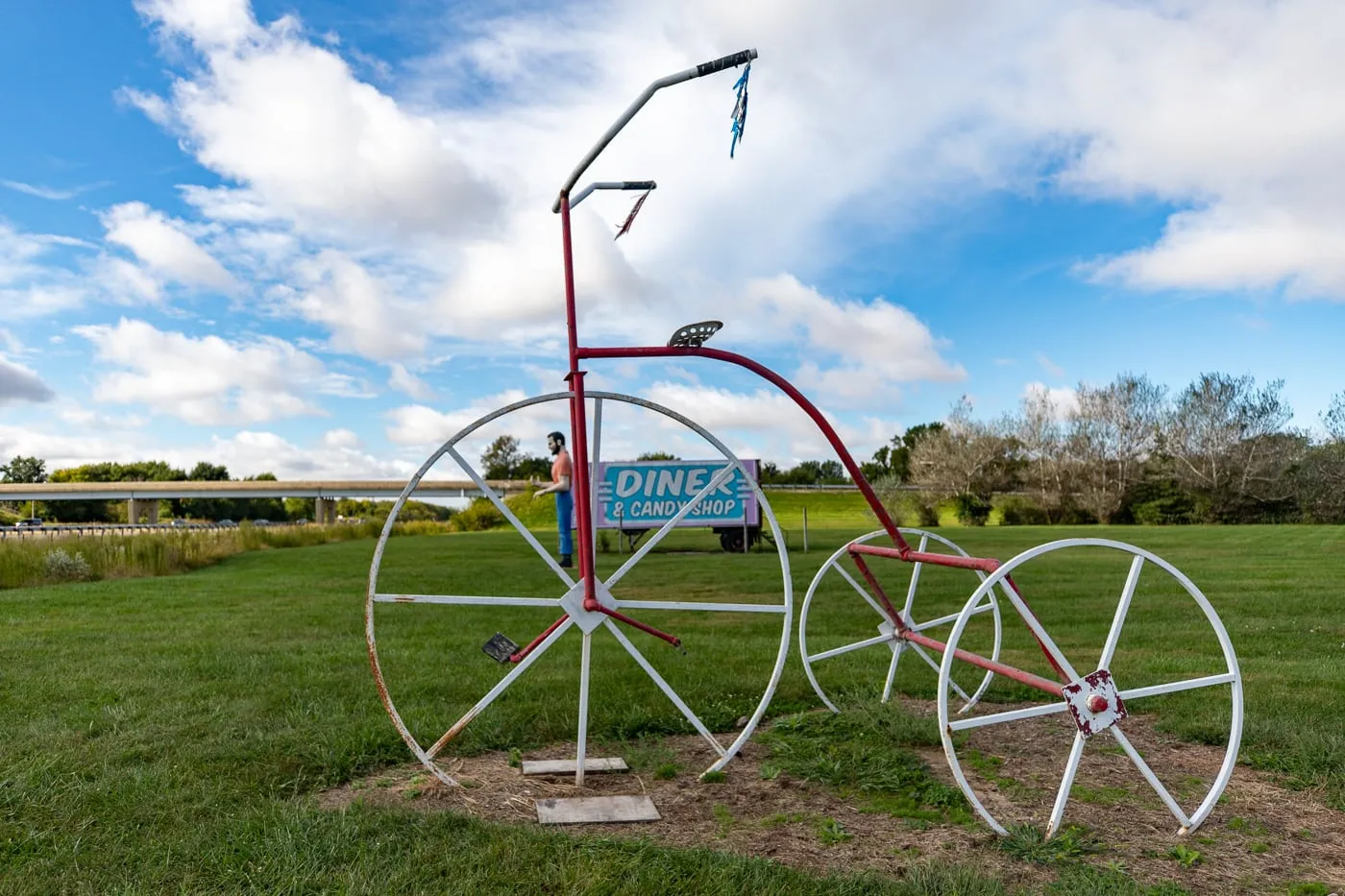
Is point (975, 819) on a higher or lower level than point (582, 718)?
lower

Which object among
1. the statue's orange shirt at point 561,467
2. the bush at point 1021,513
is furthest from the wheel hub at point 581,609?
the bush at point 1021,513

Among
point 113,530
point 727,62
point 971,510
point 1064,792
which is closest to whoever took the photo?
point 1064,792

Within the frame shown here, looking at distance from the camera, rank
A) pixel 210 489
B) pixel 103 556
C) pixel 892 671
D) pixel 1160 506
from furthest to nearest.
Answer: pixel 210 489 < pixel 1160 506 < pixel 103 556 < pixel 892 671

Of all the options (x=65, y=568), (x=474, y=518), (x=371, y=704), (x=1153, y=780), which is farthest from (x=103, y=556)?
(x=474, y=518)

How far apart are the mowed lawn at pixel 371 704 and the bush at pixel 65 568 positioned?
81.8 inches

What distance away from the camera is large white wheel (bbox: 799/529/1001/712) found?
521 cm

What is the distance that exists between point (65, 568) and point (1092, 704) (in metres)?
14.4

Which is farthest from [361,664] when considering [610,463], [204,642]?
[610,463]

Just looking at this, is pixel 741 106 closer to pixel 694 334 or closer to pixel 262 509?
pixel 694 334

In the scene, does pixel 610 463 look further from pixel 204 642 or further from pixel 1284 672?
pixel 1284 672

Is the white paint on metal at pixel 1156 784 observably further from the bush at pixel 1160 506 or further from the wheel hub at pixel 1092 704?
the bush at pixel 1160 506

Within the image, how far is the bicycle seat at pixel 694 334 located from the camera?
4.13 meters

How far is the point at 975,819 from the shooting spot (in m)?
3.75

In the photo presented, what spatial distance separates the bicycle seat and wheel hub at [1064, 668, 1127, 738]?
6.65 feet
